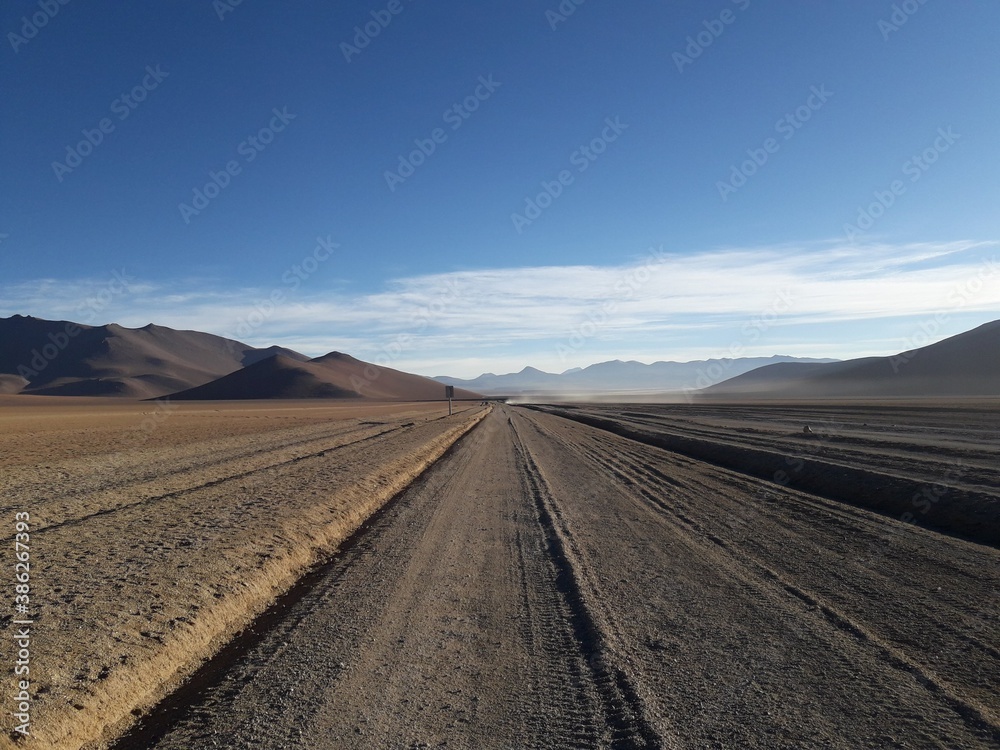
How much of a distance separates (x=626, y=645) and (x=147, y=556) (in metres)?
6.14

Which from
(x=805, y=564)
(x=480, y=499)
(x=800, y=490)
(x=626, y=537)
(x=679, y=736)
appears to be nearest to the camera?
(x=679, y=736)

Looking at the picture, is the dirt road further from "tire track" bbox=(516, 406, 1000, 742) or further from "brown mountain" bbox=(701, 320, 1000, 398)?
"brown mountain" bbox=(701, 320, 1000, 398)

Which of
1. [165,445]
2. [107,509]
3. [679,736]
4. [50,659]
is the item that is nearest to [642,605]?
[679,736]

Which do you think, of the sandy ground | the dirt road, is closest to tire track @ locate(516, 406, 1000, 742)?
the dirt road

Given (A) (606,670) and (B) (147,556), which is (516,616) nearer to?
(A) (606,670)

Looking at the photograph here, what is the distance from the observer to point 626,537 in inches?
396

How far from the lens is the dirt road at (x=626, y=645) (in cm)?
430

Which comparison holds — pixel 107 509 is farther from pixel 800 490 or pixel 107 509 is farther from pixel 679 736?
pixel 800 490

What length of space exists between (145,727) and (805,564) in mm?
7460

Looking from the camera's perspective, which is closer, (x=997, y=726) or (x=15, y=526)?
(x=997, y=726)

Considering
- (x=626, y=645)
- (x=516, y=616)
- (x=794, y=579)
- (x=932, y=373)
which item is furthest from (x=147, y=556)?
(x=932, y=373)

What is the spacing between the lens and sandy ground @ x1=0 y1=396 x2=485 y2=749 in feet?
16.1

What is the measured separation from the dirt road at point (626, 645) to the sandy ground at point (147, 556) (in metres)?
0.57

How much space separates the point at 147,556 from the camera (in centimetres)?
827
